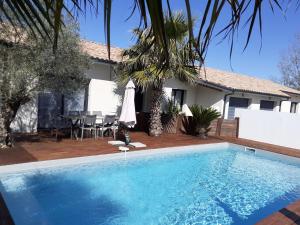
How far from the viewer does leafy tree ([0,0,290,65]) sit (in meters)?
0.98

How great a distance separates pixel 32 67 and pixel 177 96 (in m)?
13.0

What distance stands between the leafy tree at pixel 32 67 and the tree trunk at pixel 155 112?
5359mm

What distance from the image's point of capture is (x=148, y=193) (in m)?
8.60

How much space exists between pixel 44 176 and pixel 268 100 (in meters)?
22.1

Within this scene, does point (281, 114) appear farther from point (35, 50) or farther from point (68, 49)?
point (35, 50)

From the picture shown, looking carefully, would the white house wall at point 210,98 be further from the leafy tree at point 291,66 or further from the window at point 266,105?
the leafy tree at point 291,66

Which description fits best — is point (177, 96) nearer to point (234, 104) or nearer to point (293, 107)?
point (234, 104)

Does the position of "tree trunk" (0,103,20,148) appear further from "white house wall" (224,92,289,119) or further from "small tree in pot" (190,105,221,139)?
"white house wall" (224,92,289,119)

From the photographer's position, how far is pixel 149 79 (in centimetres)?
1415

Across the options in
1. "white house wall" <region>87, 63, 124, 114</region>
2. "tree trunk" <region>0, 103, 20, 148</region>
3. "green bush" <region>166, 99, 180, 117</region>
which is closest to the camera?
"tree trunk" <region>0, 103, 20, 148</region>

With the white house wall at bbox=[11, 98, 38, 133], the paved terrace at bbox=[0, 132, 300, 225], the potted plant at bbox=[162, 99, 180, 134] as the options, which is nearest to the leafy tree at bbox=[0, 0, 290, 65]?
the paved terrace at bbox=[0, 132, 300, 225]

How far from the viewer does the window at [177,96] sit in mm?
20183

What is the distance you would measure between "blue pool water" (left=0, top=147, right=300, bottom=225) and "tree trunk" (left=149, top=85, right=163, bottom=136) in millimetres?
3880

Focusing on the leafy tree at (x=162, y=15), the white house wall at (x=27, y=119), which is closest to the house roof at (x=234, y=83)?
the white house wall at (x=27, y=119)
